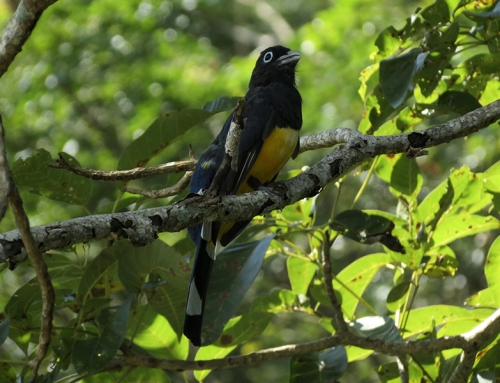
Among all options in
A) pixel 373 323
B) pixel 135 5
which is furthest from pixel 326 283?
pixel 135 5

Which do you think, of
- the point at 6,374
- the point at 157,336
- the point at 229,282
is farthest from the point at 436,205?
the point at 6,374

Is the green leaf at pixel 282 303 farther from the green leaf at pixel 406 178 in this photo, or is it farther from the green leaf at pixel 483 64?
the green leaf at pixel 483 64

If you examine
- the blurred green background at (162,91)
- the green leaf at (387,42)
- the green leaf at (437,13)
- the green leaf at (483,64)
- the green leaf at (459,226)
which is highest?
the green leaf at (437,13)

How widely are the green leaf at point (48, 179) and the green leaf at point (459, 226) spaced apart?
1799mm

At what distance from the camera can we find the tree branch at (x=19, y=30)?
2.07 meters

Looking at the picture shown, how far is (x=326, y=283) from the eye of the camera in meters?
3.20

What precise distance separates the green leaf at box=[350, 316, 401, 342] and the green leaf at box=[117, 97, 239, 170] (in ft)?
4.21

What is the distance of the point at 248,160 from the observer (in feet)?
11.9

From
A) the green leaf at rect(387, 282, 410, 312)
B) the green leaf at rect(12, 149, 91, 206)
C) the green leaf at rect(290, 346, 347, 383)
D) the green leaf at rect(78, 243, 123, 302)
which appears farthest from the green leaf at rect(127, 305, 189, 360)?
the green leaf at rect(387, 282, 410, 312)

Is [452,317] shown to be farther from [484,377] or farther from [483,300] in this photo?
[484,377]

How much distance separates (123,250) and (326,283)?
0.97 m

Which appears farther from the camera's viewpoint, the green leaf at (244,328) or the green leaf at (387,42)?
the green leaf at (387,42)

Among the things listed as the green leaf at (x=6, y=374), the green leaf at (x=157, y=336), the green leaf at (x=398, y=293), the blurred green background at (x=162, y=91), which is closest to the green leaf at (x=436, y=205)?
the green leaf at (x=398, y=293)

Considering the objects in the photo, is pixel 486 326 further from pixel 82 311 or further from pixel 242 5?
pixel 242 5
